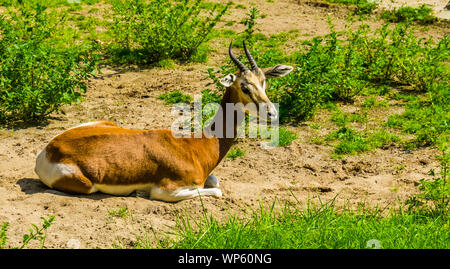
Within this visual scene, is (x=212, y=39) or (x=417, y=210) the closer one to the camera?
(x=417, y=210)

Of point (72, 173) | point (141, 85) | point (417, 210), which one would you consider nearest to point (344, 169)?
point (417, 210)

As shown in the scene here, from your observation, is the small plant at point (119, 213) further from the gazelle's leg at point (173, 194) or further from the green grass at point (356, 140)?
the green grass at point (356, 140)

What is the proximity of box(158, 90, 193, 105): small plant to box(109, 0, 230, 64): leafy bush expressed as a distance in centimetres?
131

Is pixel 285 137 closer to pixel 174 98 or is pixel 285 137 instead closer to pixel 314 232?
pixel 174 98

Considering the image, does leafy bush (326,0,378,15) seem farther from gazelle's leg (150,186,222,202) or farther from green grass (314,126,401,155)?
gazelle's leg (150,186,222,202)

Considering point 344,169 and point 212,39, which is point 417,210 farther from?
point 212,39

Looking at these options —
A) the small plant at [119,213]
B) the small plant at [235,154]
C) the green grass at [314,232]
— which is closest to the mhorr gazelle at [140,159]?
the small plant at [119,213]

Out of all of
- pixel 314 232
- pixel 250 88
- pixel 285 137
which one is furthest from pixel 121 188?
pixel 285 137

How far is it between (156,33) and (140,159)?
4597 mm

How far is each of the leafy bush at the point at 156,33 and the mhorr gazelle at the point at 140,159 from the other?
406 centimetres

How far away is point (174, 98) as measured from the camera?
27.9 feet

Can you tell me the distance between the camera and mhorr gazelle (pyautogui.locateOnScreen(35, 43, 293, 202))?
5.49 metres

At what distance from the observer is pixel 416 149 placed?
7.08 meters

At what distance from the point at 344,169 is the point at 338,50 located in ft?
7.19
